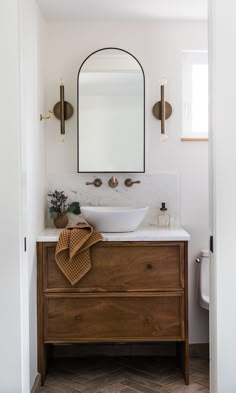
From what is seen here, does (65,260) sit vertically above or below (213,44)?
below

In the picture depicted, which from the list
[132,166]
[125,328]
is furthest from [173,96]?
[125,328]

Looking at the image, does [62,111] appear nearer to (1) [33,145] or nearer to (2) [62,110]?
(2) [62,110]

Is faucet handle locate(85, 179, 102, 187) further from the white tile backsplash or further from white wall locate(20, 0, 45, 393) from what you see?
white wall locate(20, 0, 45, 393)

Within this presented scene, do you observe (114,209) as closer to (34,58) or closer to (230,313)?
(34,58)

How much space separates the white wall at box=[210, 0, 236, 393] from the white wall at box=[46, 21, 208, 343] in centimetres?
147

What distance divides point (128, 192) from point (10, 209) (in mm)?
1526

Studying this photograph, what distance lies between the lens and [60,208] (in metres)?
3.38

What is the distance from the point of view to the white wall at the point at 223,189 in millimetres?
1960

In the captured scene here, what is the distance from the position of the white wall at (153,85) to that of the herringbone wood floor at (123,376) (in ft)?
1.15

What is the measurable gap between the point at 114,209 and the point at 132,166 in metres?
0.32

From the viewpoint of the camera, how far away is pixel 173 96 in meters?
3.45

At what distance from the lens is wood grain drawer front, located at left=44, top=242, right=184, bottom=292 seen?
2.96 m

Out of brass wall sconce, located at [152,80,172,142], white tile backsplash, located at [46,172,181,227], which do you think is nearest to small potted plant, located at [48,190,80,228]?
white tile backsplash, located at [46,172,181,227]

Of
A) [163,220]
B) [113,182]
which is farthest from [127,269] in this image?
[113,182]
